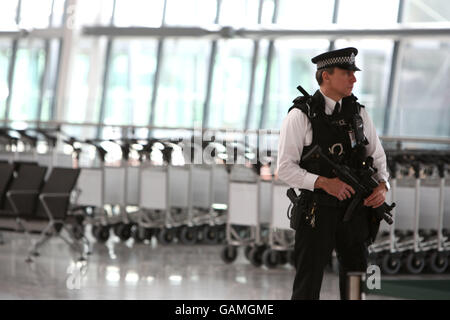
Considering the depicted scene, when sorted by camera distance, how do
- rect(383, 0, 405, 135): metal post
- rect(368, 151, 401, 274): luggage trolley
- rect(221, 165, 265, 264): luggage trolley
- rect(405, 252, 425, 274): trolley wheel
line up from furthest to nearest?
rect(383, 0, 405, 135): metal post → rect(221, 165, 265, 264): luggage trolley → rect(405, 252, 425, 274): trolley wheel → rect(368, 151, 401, 274): luggage trolley

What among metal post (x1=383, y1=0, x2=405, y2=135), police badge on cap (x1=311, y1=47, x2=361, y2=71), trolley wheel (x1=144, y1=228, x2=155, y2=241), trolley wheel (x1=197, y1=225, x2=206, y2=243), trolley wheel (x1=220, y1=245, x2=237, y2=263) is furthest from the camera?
metal post (x1=383, y1=0, x2=405, y2=135)

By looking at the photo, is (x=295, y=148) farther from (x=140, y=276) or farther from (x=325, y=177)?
(x=140, y=276)

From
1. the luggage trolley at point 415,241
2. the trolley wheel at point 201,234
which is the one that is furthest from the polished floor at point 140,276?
the luggage trolley at point 415,241

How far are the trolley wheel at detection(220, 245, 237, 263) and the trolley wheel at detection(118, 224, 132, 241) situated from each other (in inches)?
66.0

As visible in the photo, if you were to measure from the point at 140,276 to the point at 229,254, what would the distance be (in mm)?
1383

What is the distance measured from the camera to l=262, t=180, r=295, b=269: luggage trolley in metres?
8.18

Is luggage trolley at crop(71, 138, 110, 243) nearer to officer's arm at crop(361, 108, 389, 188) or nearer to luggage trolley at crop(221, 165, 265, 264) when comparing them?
luggage trolley at crop(221, 165, 265, 264)

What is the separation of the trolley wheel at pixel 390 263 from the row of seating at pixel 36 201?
8.84 ft

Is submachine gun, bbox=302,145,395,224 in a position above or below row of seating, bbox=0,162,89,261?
above

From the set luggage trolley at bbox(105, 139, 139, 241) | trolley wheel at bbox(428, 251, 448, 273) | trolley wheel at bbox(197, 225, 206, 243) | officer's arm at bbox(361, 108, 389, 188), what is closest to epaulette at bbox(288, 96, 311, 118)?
officer's arm at bbox(361, 108, 389, 188)

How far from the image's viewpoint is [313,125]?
403 cm

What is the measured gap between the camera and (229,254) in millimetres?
9062

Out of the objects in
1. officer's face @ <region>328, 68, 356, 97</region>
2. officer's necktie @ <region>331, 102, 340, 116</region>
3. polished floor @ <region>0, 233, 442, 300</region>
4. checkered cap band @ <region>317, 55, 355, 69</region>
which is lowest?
polished floor @ <region>0, 233, 442, 300</region>

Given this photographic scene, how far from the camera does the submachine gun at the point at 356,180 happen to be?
13.0 ft
